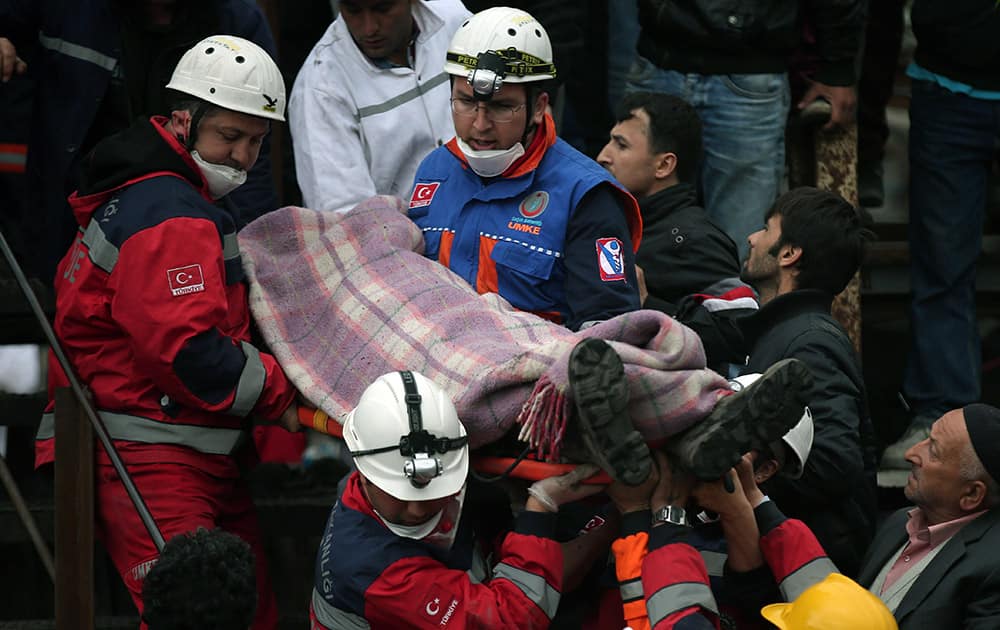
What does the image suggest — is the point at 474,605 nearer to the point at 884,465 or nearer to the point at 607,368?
the point at 607,368

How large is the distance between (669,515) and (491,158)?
122 cm

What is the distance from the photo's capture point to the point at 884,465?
640 cm

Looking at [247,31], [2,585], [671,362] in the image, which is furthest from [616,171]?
[2,585]

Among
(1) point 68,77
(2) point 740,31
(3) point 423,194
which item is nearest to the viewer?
(3) point 423,194

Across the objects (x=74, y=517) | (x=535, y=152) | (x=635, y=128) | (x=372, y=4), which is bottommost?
(x=74, y=517)

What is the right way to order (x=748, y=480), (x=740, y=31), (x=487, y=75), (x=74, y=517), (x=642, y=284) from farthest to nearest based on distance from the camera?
(x=740, y=31)
(x=642, y=284)
(x=74, y=517)
(x=487, y=75)
(x=748, y=480)

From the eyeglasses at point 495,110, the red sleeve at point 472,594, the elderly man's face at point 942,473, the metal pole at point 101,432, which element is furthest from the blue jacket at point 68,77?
the elderly man's face at point 942,473

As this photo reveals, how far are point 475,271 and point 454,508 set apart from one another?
83 centimetres

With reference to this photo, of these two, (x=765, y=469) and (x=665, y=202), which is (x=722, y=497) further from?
(x=665, y=202)

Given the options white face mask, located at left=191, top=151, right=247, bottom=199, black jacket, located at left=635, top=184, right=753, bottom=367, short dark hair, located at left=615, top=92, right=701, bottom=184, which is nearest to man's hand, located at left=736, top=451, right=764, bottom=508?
black jacket, located at left=635, top=184, right=753, bottom=367

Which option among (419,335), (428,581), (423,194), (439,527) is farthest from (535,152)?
(428,581)

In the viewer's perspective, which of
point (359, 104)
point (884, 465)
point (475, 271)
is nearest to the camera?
point (475, 271)

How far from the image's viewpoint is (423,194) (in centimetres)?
480

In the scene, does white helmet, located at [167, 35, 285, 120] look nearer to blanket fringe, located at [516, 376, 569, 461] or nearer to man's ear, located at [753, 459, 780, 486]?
blanket fringe, located at [516, 376, 569, 461]
